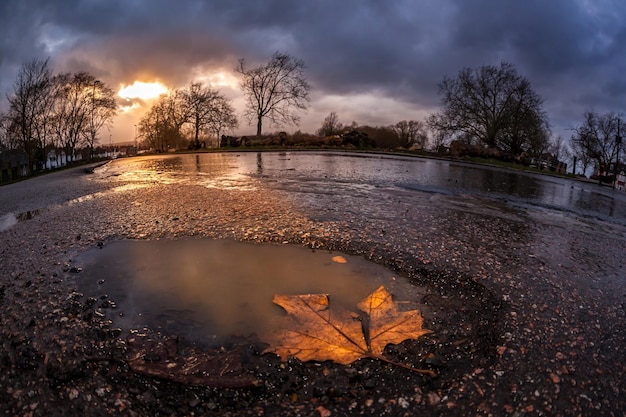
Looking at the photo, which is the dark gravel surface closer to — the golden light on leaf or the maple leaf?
the maple leaf

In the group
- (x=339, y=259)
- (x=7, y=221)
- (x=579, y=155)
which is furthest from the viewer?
(x=579, y=155)

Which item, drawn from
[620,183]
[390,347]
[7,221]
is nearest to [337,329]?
[390,347]

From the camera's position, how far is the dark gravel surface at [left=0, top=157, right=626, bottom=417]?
1.77 meters

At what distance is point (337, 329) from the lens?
2.34 m

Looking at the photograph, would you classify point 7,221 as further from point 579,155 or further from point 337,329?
point 579,155

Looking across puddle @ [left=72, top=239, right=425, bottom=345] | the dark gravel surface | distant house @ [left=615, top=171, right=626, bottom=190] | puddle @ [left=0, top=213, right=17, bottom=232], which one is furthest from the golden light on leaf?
distant house @ [left=615, top=171, right=626, bottom=190]

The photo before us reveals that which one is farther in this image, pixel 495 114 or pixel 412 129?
pixel 412 129

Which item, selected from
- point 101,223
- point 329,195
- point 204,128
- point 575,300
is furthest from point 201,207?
point 204,128

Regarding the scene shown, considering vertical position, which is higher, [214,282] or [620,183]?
[620,183]

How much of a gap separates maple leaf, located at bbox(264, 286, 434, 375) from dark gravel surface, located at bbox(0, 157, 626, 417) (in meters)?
0.09

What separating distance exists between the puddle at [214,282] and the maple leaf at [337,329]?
12 cm

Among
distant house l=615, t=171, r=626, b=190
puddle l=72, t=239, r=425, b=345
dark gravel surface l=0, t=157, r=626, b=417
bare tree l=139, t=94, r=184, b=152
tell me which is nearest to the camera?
dark gravel surface l=0, t=157, r=626, b=417

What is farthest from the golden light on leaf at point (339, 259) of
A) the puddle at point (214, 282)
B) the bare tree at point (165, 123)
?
the bare tree at point (165, 123)

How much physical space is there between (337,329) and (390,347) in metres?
0.35
